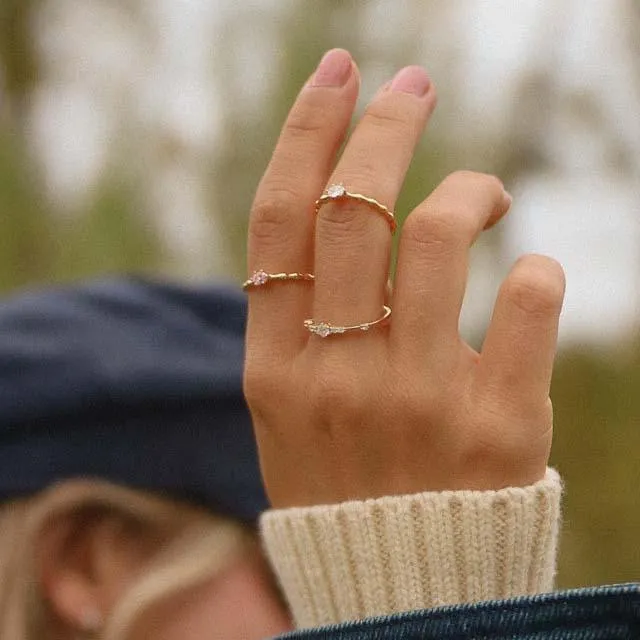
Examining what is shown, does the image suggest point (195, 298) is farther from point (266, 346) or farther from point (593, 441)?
point (593, 441)

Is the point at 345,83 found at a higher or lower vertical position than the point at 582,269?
higher

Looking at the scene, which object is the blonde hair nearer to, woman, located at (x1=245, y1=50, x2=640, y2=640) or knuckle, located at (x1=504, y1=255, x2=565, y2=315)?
woman, located at (x1=245, y1=50, x2=640, y2=640)

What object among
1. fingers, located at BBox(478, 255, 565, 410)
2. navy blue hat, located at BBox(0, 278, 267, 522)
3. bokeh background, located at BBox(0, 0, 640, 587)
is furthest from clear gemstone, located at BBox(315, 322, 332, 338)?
bokeh background, located at BBox(0, 0, 640, 587)

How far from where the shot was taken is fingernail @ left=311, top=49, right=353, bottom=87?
616mm

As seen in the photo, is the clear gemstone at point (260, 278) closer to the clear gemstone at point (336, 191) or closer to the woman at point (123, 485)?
the clear gemstone at point (336, 191)

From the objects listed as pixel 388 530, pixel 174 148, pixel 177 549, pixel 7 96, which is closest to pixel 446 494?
pixel 388 530

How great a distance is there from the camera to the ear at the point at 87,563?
0.94m

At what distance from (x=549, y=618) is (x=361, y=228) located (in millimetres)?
270

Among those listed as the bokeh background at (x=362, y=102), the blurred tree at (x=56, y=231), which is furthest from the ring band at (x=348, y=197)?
the blurred tree at (x=56, y=231)

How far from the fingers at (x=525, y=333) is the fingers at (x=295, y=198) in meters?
0.14

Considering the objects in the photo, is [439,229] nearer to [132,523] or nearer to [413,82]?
[413,82]

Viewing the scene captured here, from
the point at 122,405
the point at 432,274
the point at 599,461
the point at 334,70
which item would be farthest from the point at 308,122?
the point at 599,461

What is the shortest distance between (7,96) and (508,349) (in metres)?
2.09

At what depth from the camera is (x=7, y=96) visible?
2.31 m
